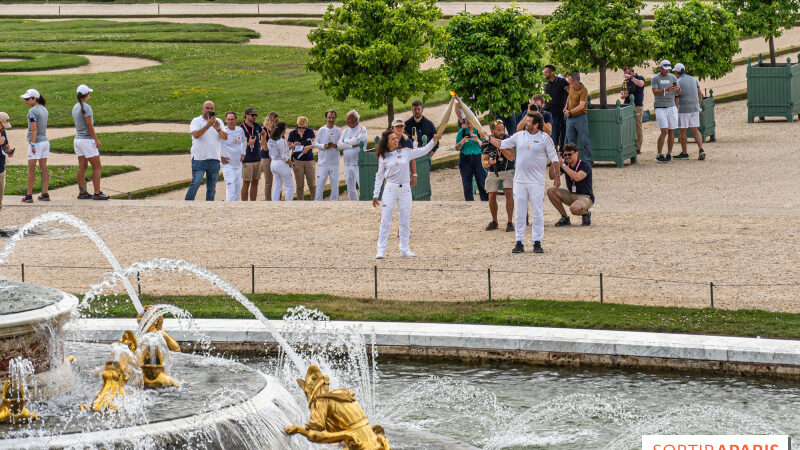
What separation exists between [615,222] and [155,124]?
15.9 meters

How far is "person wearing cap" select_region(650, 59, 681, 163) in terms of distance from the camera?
2145 centimetres

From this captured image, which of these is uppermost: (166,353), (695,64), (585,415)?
(695,64)

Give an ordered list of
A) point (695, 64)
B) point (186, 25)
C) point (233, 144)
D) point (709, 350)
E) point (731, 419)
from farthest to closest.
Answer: point (186, 25) < point (695, 64) < point (233, 144) < point (709, 350) < point (731, 419)

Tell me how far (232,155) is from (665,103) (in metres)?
7.17

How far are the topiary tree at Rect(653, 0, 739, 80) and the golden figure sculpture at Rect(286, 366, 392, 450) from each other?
56.4 feet

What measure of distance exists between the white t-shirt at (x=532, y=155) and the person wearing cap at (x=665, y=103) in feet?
25.0

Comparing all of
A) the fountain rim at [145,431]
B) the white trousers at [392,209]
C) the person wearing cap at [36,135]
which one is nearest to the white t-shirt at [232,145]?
the person wearing cap at [36,135]

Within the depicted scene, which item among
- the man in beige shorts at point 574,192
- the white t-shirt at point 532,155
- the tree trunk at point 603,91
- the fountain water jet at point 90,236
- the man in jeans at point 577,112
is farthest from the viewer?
the tree trunk at point 603,91

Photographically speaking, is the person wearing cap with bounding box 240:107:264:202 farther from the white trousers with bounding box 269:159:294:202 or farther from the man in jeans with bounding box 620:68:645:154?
the man in jeans with bounding box 620:68:645:154

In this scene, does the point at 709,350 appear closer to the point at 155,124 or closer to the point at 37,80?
the point at 155,124

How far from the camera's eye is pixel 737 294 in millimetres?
12469

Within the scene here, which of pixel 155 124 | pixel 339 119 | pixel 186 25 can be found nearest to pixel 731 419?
pixel 339 119

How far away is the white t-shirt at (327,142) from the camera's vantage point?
19.1 m

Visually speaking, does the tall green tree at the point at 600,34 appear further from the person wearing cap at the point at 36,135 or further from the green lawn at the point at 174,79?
the person wearing cap at the point at 36,135
